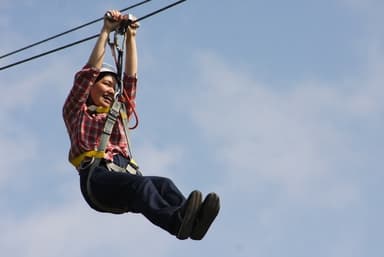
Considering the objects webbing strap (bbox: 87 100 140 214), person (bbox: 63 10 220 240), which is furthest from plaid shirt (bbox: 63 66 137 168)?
webbing strap (bbox: 87 100 140 214)

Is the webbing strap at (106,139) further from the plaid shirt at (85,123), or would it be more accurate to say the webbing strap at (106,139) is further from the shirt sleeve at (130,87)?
the shirt sleeve at (130,87)

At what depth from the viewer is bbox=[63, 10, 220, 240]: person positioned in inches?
265

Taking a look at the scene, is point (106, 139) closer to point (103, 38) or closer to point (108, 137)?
point (108, 137)

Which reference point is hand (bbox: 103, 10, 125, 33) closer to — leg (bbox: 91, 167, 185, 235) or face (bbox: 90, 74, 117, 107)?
face (bbox: 90, 74, 117, 107)

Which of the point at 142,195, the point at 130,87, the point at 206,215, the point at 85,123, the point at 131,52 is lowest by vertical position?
the point at 206,215

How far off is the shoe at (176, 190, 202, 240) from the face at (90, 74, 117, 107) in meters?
1.37

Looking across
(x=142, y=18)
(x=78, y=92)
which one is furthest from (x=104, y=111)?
(x=142, y=18)

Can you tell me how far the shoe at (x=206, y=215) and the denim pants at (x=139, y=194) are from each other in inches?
5.1

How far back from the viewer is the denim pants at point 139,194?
6.83 metres

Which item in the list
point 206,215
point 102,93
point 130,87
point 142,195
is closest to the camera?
point 206,215

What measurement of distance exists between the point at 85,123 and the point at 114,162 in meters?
0.36

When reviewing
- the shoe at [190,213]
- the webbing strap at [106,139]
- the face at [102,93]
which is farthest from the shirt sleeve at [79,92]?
the shoe at [190,213]

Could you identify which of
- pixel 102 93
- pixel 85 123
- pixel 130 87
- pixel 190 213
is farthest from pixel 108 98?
pixel 190 213

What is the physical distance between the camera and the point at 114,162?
7441mm
